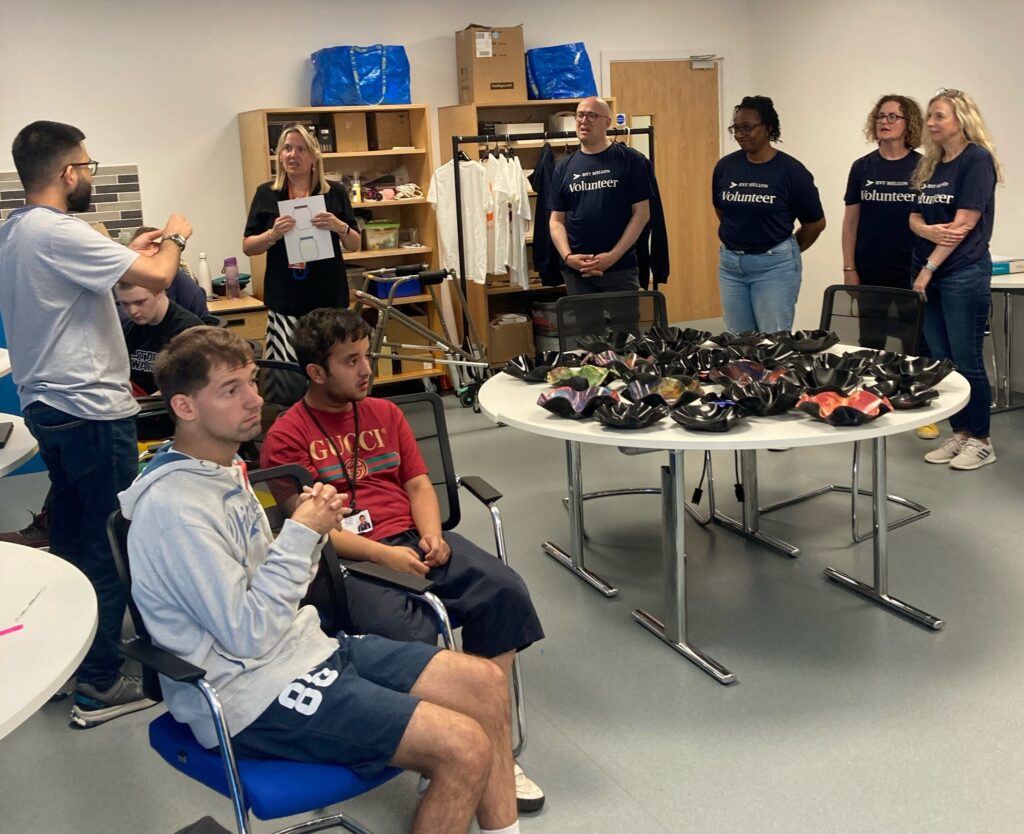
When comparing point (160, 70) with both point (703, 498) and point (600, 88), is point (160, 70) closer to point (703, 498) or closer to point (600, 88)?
point (600, 88)

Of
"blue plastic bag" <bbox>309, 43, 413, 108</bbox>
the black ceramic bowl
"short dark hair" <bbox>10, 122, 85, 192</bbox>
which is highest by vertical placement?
"blue plastic bag" <bbox>309, 43, 413, 108</bbox>

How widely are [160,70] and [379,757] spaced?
5.36 m

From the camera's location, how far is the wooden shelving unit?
616 centimetres

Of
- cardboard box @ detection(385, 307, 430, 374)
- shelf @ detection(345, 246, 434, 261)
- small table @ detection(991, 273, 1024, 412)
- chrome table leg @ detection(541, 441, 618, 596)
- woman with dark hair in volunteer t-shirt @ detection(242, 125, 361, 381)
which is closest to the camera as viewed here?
chrome table leg @ detection(541, 441, 618, 596)

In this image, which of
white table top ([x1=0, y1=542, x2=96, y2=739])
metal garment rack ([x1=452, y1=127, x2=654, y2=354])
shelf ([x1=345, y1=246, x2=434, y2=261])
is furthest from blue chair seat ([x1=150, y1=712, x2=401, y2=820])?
shelf ([x1=345, y1=246, x2=434, y2=261])

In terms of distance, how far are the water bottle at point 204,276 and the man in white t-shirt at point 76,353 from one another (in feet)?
10.7

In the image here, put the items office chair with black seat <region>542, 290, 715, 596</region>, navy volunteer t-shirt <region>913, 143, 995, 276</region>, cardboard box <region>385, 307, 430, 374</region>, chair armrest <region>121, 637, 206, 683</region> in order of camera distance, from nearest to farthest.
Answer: chair armrest <region>121, 637, 206, 683</region> < office chair with black seat <region>542, 290, 715, 596</region> < navy volunteer t-shirt <region>913, 143, 995, 276</region> < cardboard box <region>385, 307, 430, 374</region>

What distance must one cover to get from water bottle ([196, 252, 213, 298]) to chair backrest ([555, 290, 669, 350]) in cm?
276

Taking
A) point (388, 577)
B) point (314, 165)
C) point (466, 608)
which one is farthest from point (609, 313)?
point (388, 577)

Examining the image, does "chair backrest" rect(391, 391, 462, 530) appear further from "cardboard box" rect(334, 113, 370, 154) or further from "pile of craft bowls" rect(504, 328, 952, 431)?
"cardboard box" rect(334, 113, 370, 154)

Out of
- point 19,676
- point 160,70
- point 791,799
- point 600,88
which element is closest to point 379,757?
point 19,676

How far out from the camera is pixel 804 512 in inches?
168

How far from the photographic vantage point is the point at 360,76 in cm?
630

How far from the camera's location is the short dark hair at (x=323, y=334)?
8.58 ft
